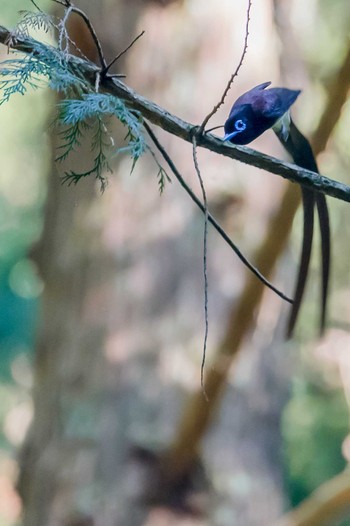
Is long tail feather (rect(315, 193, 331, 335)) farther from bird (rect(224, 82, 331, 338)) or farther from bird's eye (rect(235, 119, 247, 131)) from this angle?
bird's eye (rect(235, 119, 247, 131))

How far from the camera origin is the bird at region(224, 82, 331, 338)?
40 centimetres

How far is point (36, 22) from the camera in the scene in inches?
15.7

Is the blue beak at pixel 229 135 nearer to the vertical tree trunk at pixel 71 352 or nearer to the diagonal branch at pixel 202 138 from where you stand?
the diagonal branch at pixel 202 138

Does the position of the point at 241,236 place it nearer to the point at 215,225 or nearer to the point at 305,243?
the point at 305,243

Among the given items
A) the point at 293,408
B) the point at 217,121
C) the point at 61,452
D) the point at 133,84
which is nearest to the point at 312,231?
the point at 217,121

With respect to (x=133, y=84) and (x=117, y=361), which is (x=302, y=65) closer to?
(x=133, y=84)

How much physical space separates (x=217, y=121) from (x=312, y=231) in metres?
0.11

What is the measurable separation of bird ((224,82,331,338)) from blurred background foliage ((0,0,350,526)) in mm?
81

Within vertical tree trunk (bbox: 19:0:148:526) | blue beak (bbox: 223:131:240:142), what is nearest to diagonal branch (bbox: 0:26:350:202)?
blue beak (bbox: 223:131:240:142)

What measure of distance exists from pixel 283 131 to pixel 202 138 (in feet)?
0.31

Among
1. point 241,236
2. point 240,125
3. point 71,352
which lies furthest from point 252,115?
point 71,352

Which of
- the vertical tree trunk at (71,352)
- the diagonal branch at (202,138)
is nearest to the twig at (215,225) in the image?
the diagonal branch at (202,138)

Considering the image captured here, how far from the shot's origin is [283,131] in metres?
0.46

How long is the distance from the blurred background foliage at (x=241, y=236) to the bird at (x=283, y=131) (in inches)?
3.2
